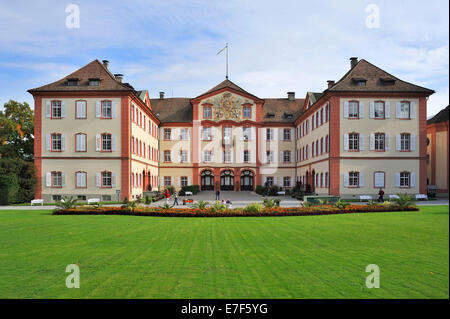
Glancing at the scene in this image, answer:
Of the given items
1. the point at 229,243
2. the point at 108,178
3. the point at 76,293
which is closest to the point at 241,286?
the point at 76,293

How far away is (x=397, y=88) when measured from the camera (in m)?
38.0

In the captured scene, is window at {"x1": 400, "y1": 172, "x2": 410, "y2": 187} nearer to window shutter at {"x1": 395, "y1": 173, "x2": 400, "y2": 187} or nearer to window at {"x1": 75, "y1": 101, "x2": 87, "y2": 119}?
window shutter at {"x1": 395, "y1": 173, "x2": 400, "y2": 187}

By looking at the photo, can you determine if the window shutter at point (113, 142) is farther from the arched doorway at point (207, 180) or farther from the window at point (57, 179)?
the arched doorway at point (207, 180)

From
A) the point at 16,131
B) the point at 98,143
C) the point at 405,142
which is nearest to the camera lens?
the point at 405,142

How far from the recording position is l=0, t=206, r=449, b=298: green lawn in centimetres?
672

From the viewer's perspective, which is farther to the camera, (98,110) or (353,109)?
(98,110)

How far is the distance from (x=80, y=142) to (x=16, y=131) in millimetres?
14052

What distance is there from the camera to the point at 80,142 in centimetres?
3869

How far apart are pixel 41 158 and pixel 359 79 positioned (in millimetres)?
32408

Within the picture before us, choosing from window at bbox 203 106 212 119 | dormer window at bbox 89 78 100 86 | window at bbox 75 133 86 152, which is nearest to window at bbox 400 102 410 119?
window at bbox 203 106 212 119

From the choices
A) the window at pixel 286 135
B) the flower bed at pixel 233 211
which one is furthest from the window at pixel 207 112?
the flower bed at pixel 233 211

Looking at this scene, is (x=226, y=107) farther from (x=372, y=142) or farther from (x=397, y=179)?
(x=397, y=179)

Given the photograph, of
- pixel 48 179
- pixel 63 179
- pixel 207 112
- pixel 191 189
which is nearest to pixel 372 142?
pixel 191 189

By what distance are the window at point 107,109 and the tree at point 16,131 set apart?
15.4 meters
